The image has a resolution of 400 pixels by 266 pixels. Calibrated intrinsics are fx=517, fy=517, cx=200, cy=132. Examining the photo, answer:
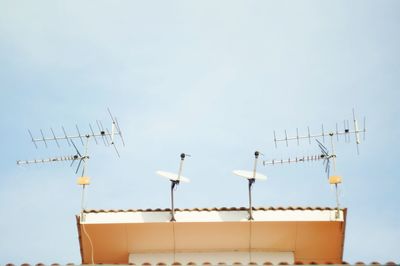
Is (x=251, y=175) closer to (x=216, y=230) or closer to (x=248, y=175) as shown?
(x=248, y=175)

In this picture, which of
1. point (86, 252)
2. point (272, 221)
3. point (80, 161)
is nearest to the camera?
point (272, 221)

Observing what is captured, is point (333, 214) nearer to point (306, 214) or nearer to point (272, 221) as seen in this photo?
point (306, 214)

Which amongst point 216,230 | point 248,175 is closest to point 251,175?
point 248,175

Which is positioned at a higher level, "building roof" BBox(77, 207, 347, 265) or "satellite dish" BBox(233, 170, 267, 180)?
"satellite dish" BBox(233, 170, 267, 180)

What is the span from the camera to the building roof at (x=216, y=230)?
13422 mm

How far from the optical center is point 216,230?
44.3 ft

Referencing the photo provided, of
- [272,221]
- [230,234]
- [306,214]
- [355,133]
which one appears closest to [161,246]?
[230,234]

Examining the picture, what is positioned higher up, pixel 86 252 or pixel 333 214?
pixel 333 214

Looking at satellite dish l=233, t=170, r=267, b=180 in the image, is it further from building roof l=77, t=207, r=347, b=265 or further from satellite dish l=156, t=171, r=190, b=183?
satellite dish l=156, t=171, r=190, b=183

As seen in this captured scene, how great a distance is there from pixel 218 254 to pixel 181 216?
1.44m

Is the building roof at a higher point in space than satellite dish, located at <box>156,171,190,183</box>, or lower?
lower

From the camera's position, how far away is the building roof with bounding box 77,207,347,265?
13422 mm

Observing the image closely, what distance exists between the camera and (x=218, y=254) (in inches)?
542

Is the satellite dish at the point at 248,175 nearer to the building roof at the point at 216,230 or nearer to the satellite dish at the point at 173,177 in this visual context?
the building roof at the point at 216,230
